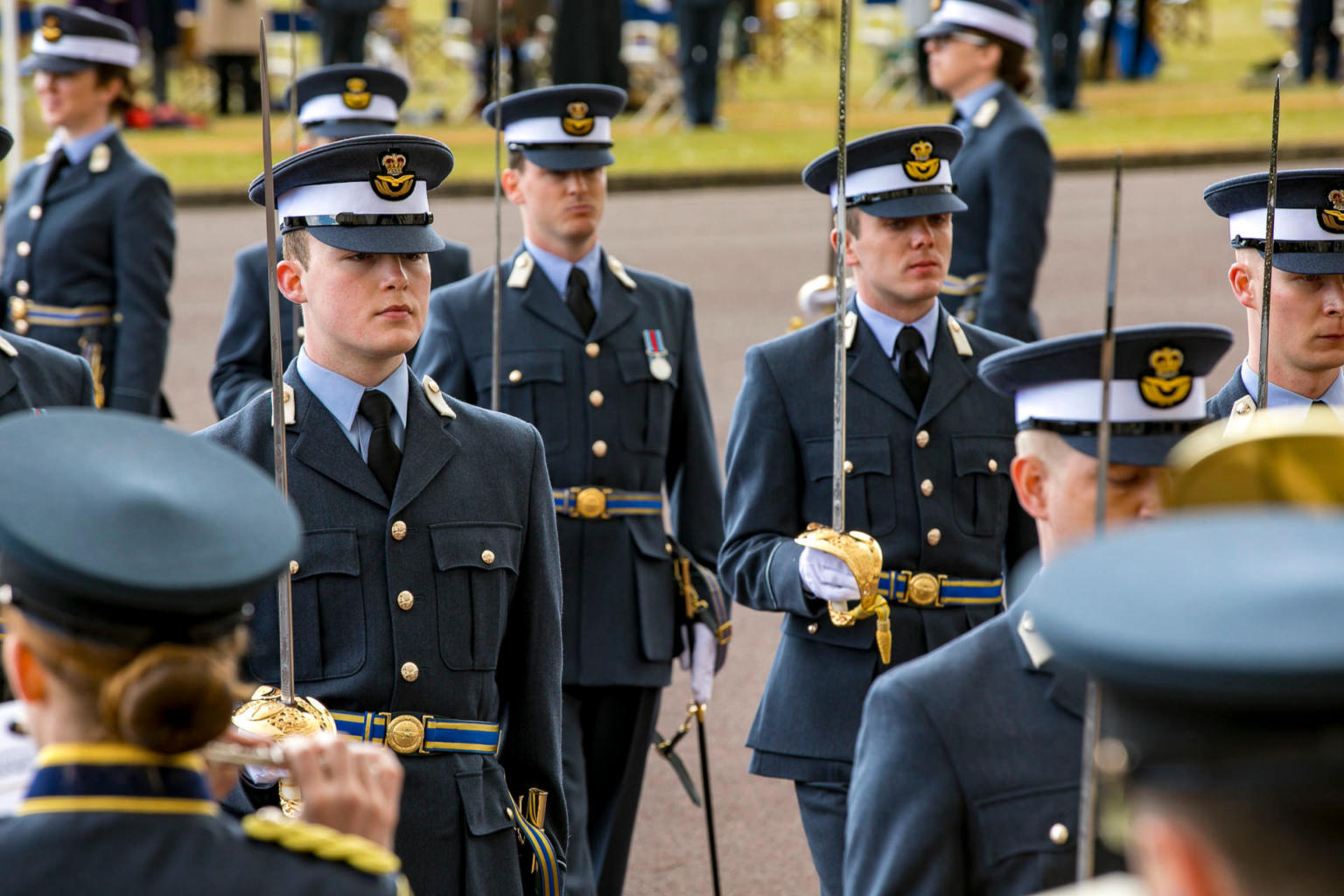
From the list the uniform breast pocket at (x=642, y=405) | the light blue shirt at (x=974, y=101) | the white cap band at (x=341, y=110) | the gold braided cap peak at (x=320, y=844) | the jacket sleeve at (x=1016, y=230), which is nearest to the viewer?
the gold braided cap peak at (x=320, y=844)

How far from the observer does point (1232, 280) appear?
439 cm

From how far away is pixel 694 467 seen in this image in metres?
5.30

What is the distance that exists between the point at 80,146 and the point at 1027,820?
5.00 m

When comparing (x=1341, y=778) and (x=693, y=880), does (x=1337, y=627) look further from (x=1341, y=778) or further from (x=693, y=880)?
(x=693, y=880)

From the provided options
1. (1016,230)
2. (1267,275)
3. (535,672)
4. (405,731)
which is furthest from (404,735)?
(1016,230)

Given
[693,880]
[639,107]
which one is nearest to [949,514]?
[693,880]

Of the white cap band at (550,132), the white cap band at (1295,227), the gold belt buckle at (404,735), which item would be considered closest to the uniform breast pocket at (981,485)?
the white cap band at (1295,227)

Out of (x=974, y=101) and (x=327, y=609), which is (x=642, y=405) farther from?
(x=974, y=101)

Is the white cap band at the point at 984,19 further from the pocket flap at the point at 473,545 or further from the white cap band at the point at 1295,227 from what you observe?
the pocket flap at the point at 473,545

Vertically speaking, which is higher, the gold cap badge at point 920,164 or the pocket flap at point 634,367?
the gold cap badge at point 920,164

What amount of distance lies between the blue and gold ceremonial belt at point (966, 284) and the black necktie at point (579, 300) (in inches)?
70.4

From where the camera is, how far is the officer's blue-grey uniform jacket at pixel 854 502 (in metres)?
4.33

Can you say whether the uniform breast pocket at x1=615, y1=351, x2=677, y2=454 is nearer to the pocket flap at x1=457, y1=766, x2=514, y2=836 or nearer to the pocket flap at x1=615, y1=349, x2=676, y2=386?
the pocket flap at x1=615, y1=349, x2=676, y2=386

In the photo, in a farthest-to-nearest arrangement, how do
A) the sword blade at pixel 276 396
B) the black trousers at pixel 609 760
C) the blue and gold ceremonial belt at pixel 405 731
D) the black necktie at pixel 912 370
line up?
the black trousers at pixel 609 760
the black necktie at pixel 912 370
the blue and gold ceremonial belt at pixel 405 731
the sword blade at pixel 276 396
